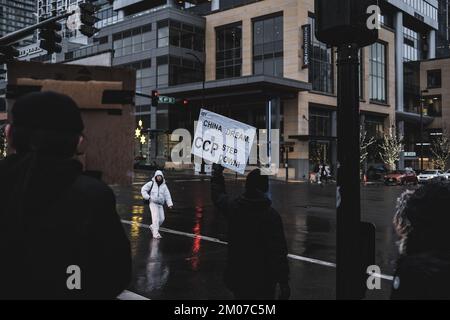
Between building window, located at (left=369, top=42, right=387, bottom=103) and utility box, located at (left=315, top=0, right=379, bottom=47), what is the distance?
55.8m

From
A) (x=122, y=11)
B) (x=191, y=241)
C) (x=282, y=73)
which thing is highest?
(x=122, y=11)

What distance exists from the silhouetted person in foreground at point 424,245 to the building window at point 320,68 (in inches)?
1860

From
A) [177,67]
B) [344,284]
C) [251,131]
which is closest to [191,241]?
[251,131]

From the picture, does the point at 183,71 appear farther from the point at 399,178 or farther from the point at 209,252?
the point at 209,252

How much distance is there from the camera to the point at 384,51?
193 ft

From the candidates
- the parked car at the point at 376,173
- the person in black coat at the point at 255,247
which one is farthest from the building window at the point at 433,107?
the person in black coat at the point at 255,247

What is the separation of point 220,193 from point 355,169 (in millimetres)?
1889

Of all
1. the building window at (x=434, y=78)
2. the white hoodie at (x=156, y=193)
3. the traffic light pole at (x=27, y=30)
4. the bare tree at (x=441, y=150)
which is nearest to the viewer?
the white hoodie at (x=156, y=193)

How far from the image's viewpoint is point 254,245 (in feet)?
14.2

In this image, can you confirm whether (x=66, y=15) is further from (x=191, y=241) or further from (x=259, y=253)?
(x=259, y=253)

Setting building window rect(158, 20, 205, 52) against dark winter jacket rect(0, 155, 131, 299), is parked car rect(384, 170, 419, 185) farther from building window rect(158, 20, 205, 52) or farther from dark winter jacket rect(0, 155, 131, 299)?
dark winter jacket rect(0, 155, 131, 299)

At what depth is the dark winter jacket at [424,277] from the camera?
2.09 m

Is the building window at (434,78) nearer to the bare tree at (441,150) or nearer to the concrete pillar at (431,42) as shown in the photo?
the concrete pillar at (431,42)

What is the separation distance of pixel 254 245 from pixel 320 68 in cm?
4742
